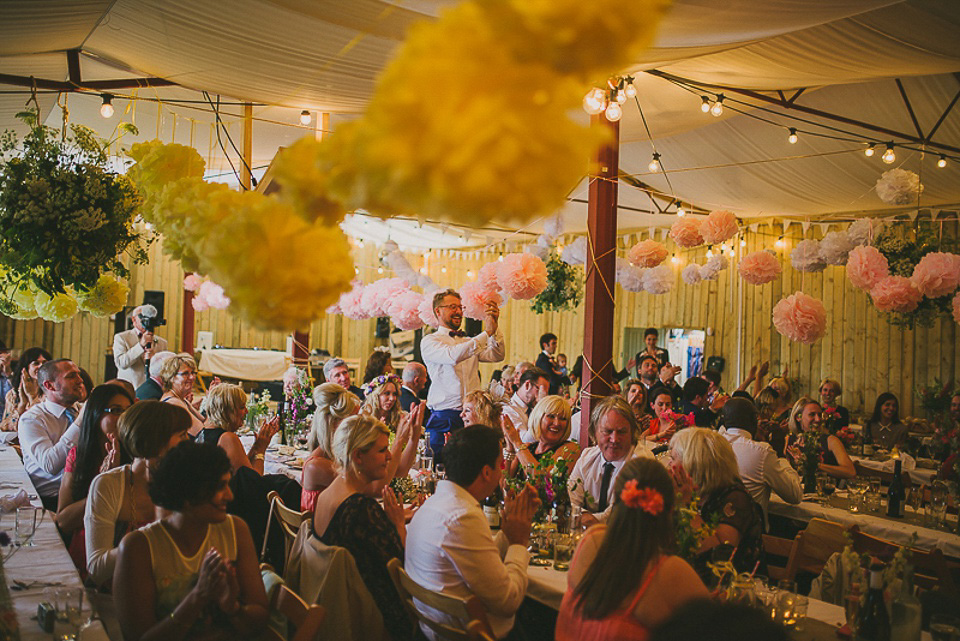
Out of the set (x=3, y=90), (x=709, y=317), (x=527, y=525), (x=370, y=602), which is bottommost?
(x=370, y=602)

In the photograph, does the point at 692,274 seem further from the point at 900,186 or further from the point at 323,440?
the point at 323,440

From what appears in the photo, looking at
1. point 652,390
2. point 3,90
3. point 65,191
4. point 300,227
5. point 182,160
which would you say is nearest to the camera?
point 300,227

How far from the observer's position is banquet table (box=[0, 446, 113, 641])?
243 cm

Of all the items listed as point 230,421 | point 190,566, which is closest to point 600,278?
point 230,421

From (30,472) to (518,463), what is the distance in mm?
3043

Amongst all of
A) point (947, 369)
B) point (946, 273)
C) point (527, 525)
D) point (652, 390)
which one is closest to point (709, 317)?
point (947, 369)

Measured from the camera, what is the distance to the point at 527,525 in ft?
10.3

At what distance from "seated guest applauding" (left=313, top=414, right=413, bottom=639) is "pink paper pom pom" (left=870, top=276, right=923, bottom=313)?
519cm

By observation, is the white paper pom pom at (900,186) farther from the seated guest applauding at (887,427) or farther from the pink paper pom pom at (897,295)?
the seated guest applauding at (887,427)

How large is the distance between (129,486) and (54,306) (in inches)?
80.3

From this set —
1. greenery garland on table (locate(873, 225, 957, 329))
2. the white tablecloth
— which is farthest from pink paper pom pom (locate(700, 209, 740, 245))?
the white tablecloth

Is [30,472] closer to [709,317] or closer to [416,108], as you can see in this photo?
[416,108]

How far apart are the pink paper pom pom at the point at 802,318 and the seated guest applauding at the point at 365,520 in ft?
16.7

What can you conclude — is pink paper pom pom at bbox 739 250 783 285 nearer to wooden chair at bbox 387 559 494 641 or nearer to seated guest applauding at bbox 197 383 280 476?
seated guest applauding at bbox 197 383 280 476
